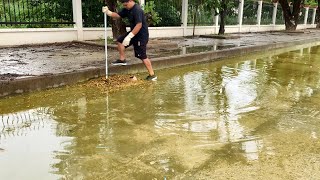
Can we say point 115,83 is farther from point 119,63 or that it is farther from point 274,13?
point 274,13

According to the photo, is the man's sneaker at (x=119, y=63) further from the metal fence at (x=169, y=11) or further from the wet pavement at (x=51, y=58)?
the metal fence at (x=169, y=11)

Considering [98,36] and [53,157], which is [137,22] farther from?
[98,36]

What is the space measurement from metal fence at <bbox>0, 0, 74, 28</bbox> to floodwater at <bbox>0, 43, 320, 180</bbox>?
5359mm

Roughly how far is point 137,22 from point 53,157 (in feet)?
11.8

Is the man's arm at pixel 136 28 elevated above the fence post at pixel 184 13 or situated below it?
below

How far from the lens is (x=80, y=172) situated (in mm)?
2869

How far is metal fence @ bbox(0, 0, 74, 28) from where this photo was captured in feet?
31.7

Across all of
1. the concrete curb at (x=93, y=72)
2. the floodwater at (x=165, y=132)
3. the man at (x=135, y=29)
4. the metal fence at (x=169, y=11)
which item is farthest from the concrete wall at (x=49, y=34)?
the floodwater at (x=165, y=132)

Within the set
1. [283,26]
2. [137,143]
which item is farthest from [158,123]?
[283,26]

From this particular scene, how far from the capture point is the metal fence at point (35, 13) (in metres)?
9.65

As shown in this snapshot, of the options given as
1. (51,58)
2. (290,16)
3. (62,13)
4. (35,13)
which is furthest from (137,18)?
(290,16)

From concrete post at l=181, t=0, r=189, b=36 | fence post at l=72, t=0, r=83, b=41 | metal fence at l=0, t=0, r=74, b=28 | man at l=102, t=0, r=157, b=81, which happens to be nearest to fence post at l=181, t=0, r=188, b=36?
concrete post at l=181, t=0, r=189, b=36

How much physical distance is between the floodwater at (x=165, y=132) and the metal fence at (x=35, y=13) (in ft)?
17.6

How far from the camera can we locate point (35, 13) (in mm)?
10414
